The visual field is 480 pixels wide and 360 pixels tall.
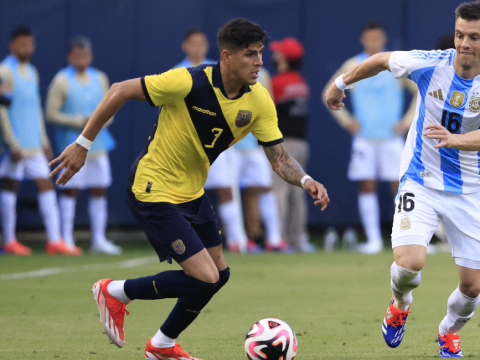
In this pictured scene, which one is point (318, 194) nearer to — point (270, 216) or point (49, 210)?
point (270, 216)

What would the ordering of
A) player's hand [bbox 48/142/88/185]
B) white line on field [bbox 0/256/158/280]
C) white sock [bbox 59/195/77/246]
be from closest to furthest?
player's hand [bbox 48/142/88/185] → white line on field [bbox 0/256/158/280] → white sock [bbox 59/195/77/246]

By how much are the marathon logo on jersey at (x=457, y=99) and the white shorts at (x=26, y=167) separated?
24.6ft

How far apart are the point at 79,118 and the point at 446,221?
24.4 feet

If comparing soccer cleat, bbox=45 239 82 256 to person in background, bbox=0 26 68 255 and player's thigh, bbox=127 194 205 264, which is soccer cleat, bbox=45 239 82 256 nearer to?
person in background, bbox=0 26 68 255

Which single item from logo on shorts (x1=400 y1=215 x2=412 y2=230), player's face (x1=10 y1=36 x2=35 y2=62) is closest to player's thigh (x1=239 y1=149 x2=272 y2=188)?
player's face (x1=10 y1=36 x2=35 y2=62)

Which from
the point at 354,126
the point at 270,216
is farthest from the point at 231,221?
the point at 354,126

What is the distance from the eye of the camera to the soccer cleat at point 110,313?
4.92 m

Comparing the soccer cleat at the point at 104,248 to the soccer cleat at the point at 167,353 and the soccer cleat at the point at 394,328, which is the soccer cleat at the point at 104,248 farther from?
the soccer cleat at the point at 394,328

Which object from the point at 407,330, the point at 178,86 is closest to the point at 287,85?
the point at 407,330

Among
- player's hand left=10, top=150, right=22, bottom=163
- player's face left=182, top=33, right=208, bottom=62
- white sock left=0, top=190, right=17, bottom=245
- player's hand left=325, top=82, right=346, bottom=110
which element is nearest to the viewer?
player's hand left=325, top=82, right=346, bottom=110

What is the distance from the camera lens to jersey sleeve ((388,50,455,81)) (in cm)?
508

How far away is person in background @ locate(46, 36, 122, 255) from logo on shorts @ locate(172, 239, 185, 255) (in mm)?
6866

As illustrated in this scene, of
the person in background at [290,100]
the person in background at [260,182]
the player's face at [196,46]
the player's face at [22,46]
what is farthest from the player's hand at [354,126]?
the player's face at [22,46]

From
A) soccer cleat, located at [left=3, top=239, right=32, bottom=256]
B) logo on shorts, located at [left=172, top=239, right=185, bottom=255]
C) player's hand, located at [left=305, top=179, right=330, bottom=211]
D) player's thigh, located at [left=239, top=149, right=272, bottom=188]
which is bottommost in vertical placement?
soccer cleat, located at [left=3, top=239, right=32, bottom=256]
